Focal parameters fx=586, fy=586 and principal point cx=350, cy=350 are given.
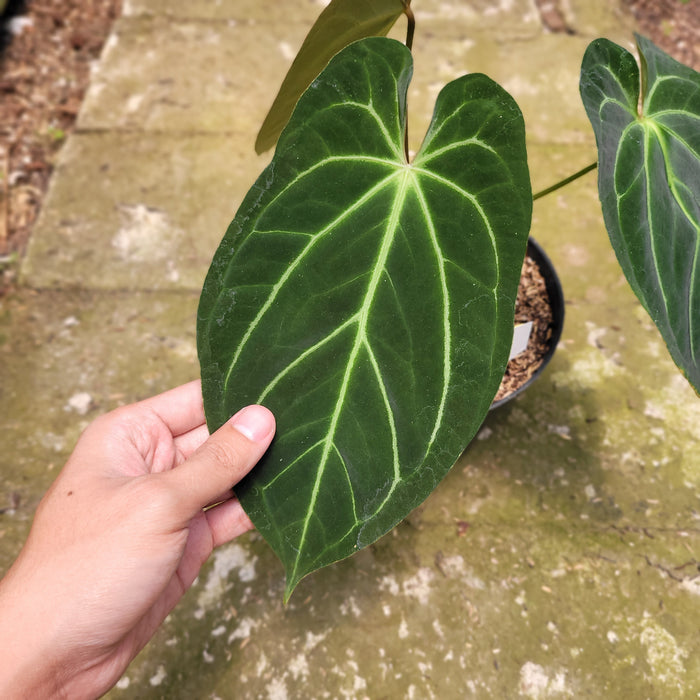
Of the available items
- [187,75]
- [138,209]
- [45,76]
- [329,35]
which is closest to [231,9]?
[187,75]

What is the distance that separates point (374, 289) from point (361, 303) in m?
0.02

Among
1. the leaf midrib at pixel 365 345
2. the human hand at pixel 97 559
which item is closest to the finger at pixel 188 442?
the human hand at pixel 97 559

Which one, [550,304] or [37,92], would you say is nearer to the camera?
[550,304]

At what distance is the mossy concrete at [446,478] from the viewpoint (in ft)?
3.41

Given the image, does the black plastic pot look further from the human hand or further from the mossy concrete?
the human hand

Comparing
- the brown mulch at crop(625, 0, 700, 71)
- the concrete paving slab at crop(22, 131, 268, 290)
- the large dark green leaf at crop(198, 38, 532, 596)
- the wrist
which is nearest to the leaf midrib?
the large dark green leaf at crop(198, 38, 532, 596)

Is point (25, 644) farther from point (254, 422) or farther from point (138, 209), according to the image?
point (138, 209)

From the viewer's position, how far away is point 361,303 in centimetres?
66

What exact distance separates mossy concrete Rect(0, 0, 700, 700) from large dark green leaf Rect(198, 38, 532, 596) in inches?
21.4

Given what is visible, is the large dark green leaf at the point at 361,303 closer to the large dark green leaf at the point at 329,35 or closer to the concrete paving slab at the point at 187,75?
the large dark green leaf at the point at 329,35

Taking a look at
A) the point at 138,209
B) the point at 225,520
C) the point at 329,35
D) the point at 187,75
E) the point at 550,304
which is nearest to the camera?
the point at 329,35

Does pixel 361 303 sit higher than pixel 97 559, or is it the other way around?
pixel 361 303

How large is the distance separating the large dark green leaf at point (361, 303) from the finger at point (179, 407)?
1.11 feet

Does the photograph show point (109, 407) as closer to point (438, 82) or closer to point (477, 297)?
point (477, 297)
